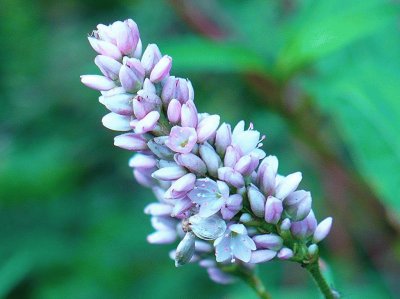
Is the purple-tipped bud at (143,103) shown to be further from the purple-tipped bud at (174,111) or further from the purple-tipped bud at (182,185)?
the purple-tipped bud at (182,185)

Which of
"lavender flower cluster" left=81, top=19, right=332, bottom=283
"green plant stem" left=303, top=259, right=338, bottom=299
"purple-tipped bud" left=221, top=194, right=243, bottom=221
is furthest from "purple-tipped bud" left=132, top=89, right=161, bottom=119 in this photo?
"green plant stem" left=303, top=259, right=338, bottom=299

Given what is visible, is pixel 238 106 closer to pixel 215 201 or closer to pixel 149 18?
pixel 149 18

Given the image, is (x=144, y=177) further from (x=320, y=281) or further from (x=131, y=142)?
(x=320, y=281)

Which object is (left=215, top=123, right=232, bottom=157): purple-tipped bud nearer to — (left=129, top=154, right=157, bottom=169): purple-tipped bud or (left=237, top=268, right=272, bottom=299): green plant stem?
(left=129, top=154, right=157, bottom=169): purple-tipped bud

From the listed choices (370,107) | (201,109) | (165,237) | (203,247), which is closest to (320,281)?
(203,247)

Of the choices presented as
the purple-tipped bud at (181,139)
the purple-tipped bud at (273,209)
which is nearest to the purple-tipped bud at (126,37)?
the purple-tipped bud at (181,139)

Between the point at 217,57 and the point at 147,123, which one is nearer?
the point at 147,123
